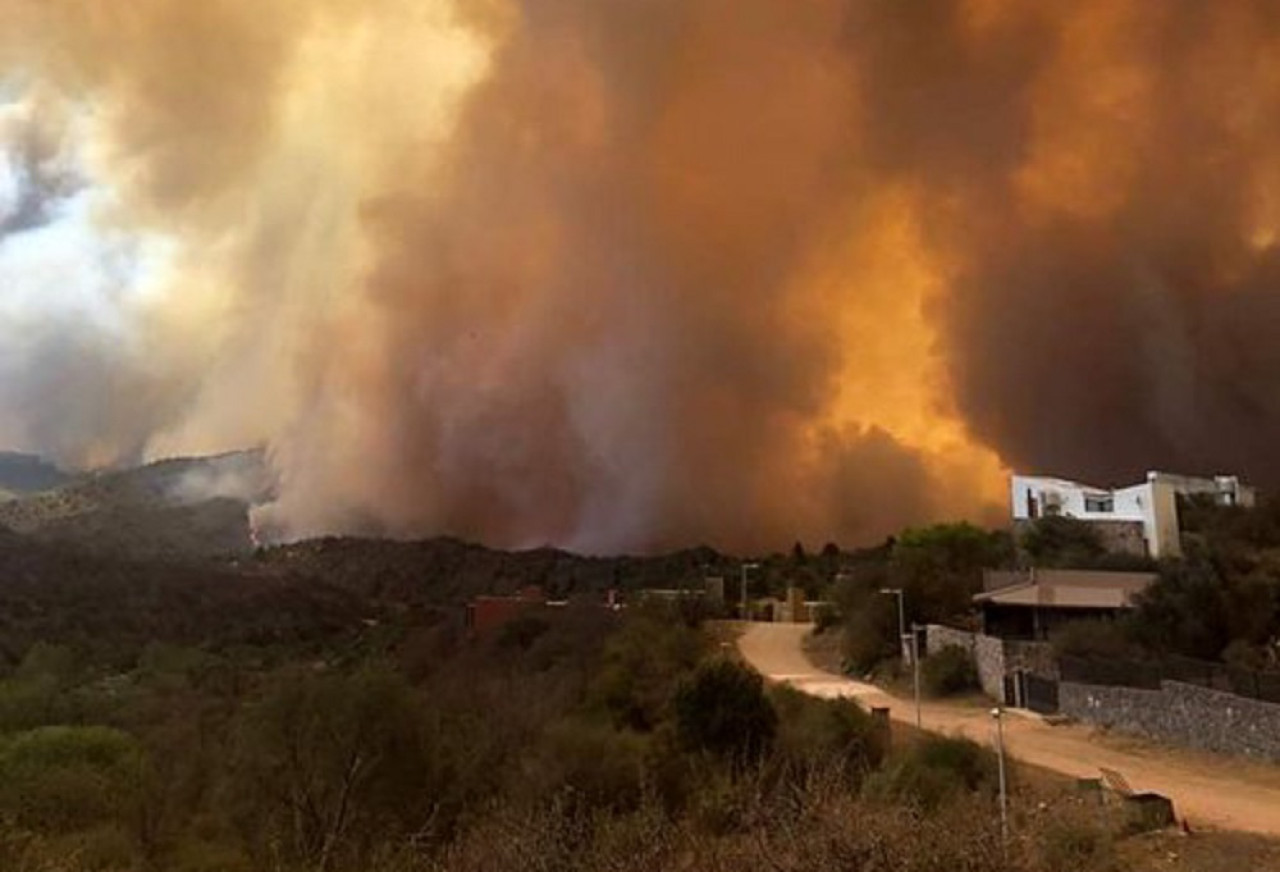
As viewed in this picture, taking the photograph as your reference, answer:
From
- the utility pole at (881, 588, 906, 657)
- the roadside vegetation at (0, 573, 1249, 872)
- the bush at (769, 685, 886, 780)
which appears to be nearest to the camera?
the roadside vegetation at (0, 573, 1249, 872)

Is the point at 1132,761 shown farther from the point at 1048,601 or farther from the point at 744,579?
the point at 744,579

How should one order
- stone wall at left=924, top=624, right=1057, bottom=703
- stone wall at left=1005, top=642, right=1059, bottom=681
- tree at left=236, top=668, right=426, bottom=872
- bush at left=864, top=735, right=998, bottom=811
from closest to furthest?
bush at left=864, top=735, right=998, bottom=811 → tree at left=236, top=668, right=426, bottom=872 → stone wall at left=1005, top=642, right=1059, bottom=681 → stone wall at left=924, top=624, right=1057, bottom=703

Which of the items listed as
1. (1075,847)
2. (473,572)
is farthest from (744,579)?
(1075,847)

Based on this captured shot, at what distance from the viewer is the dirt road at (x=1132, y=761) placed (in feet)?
60.3

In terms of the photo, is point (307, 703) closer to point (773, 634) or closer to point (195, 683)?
point (195, 683)

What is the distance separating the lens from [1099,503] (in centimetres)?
6084

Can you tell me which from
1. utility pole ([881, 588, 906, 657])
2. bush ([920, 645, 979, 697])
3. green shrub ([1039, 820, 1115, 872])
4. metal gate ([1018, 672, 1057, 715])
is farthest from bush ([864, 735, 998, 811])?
utility pole ([881, 588, 906, 657])

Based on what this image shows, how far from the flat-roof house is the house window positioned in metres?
13.5

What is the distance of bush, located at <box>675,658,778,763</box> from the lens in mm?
24781

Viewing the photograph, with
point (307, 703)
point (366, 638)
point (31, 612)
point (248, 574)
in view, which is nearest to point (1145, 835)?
point (307, 703)

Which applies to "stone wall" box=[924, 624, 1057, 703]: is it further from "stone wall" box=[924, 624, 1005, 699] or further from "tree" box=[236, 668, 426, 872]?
"tree" box=[236, 668, 426, 872]

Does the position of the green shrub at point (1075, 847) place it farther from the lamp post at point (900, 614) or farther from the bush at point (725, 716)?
the lamp post at point (900, 614)

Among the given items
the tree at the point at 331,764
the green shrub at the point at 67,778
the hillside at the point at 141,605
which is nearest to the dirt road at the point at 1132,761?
the tree at the point at 331,764

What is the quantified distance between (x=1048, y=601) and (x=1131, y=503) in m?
18.4
